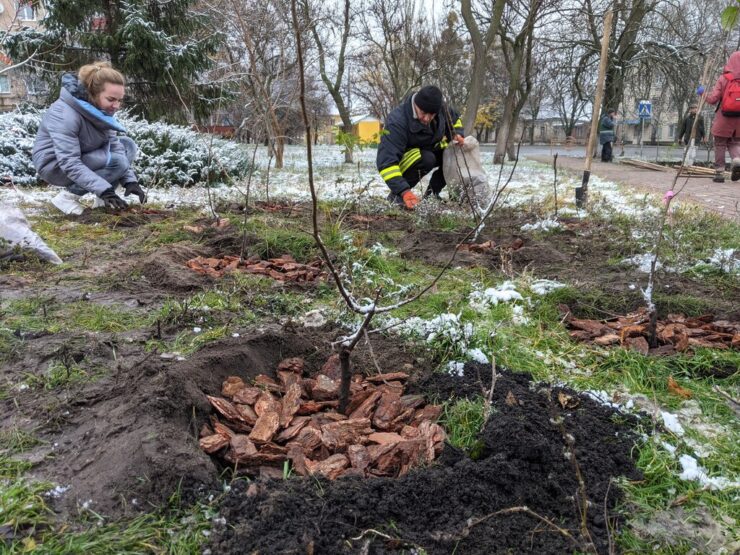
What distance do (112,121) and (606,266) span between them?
16.6ft

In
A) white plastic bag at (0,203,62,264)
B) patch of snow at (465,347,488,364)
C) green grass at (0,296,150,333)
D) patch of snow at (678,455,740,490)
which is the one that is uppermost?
white plastic bag at (0,203,62,264)

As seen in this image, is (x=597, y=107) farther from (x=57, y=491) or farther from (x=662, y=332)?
(x=57, y=491)

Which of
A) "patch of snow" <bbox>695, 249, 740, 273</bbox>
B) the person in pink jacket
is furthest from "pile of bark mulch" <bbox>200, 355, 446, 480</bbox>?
the person in pink jacket

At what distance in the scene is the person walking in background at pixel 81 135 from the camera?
5238 millimetres

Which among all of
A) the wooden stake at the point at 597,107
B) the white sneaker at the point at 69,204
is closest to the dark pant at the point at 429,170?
the wooden stake at the point at 597,107

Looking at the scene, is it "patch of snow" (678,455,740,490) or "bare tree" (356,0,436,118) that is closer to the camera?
"patch of snow" (678,455,740,490)

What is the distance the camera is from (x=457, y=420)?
1.89 meters

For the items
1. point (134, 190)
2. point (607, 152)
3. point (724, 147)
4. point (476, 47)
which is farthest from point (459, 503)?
point (607, 152)

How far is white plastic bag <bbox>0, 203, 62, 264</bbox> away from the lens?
361 cm

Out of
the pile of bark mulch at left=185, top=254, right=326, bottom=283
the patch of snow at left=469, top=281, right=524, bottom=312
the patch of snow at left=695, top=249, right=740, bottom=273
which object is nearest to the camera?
the patch of snow at left=469, top=281, right=524, bottom=312

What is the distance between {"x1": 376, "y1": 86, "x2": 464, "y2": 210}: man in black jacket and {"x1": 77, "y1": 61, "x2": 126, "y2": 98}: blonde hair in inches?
110

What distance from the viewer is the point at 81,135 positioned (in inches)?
218

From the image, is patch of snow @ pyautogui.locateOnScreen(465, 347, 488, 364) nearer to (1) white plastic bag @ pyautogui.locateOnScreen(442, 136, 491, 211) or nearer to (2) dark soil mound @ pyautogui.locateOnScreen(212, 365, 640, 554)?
(2) dark soil mound @ pyautogui.locateOnScreen(212, 365, 640, 554)

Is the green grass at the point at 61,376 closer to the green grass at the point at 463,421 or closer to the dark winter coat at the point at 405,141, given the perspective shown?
the green grass at the point at 463,421
